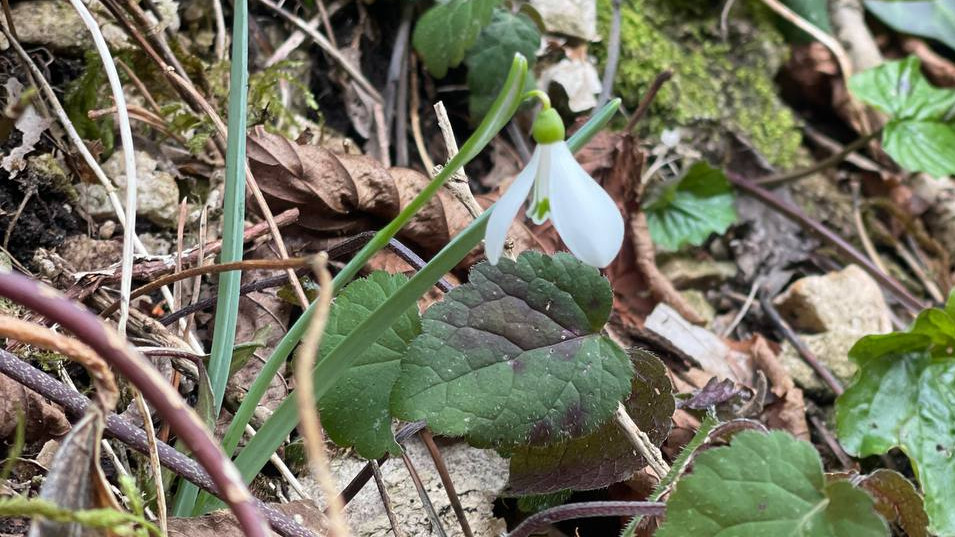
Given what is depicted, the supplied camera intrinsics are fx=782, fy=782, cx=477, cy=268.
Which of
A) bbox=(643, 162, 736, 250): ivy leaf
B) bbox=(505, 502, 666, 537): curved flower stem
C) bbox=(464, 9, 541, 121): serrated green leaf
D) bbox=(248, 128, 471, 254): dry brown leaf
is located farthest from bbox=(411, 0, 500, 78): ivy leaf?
bbox=(505, 502, 666, 537): curved flower stem

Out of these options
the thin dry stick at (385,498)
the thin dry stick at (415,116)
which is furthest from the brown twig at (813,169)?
the thin dry stick at (385,498)

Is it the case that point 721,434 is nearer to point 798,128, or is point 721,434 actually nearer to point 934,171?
point 934,171

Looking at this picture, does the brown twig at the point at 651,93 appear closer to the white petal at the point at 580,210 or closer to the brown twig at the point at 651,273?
the brown twig at the point at 651,273

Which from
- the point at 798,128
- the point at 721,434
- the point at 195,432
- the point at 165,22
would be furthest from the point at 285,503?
the point at 798,128

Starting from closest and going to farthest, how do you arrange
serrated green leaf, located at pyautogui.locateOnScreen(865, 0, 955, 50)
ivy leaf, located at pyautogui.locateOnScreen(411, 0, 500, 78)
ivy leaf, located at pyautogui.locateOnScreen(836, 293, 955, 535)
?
ivy leaf, located at pyautogui.locateOnScreen(836, 293, 955, 535), ivy leaf, located at pyautogui.locateOnScreen(411, 0, 500, 78), serrated green leaf, located at pyautogui.locateOnScreen(865, 0, 955, 50)

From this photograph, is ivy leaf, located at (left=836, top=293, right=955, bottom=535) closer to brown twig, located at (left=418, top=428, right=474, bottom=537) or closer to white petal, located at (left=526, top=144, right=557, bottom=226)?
brown twig, located at (left=418, top=428, right=474, bottom=537)

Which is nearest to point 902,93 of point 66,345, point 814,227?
point 814,227
